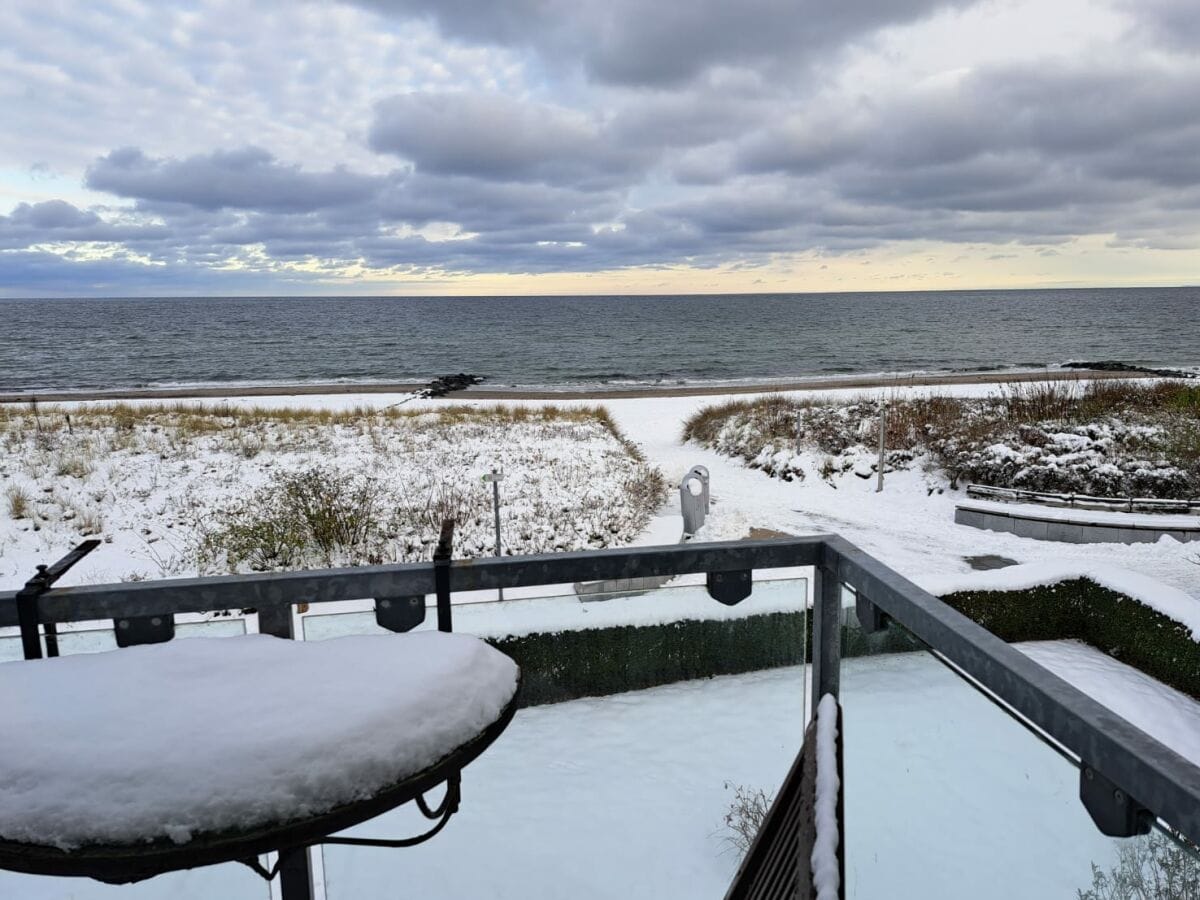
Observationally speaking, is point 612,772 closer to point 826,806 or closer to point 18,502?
point 826,806

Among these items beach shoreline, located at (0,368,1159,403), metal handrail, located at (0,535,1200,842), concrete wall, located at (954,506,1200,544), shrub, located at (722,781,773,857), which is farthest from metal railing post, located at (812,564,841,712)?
beach shoreline, located at (0,368,1159,403)

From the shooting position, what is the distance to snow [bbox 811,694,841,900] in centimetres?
134

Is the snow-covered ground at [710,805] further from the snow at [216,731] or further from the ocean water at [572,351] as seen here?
the ocean water at [572,351]

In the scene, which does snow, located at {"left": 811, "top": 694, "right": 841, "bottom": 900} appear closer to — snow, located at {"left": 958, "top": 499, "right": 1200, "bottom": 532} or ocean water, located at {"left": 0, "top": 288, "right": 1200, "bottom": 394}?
snow, located at {"left": 958, "top": 499, "right": 1200, "bottom": 532}

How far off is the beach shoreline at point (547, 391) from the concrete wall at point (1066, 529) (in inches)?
731

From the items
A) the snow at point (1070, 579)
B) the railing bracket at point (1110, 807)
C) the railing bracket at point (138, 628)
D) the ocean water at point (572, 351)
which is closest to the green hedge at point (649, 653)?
the railing bracket at point (138, 628)

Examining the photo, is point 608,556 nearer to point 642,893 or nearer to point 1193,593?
point 642,893

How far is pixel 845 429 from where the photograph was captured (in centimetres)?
1641

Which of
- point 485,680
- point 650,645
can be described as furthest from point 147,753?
point 650,645

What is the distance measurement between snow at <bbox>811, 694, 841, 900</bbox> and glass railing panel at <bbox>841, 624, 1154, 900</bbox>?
56 millimetres

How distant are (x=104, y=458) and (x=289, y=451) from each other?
3.04m

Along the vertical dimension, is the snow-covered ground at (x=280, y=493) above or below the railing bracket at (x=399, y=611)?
below

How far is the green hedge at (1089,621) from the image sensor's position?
6.67 meters

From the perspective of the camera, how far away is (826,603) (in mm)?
2002
